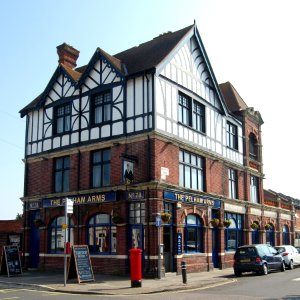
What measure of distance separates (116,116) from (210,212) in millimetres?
7492

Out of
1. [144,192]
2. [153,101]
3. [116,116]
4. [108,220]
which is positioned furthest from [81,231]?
[153,101]

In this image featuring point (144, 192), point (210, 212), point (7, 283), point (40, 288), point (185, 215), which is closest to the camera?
point (40, 288)

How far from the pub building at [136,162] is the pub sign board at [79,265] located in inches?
111

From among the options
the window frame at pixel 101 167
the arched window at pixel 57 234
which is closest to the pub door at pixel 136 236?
the window frame at pixel 101 167

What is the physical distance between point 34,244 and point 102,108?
8.75 meters

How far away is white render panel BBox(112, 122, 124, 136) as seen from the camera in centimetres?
2310

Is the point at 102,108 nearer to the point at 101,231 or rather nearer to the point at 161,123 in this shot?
the point at 161,123

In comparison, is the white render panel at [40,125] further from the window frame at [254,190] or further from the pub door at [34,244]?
the window frame at [254,190]

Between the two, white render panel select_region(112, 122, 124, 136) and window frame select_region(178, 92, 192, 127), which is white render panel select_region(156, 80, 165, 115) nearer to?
window frame select_region(178, 92, 192, 127)

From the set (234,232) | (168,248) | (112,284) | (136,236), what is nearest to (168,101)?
(136,236)

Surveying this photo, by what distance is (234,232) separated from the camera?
2905 cm

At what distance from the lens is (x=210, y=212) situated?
25.5 m

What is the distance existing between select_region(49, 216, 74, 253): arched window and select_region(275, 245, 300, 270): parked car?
11865 mm

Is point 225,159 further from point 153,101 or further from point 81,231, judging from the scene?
point 81,231
